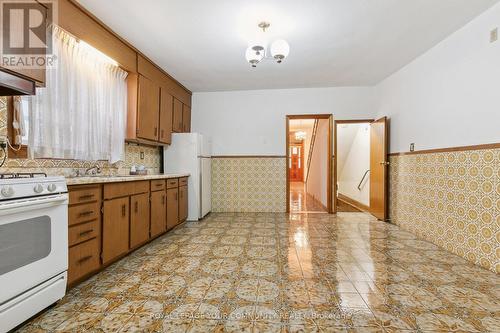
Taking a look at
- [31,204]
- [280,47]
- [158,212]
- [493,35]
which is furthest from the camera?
[158,212]

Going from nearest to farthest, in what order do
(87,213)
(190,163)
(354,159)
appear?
1. (87,213)
2. (190,163)
3. (354,159)

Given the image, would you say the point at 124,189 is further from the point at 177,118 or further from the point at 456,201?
the point at 456,201

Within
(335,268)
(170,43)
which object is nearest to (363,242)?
(335,268)

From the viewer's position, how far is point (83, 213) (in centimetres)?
201

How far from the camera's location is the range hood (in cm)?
162

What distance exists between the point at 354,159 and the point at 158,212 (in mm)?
5499

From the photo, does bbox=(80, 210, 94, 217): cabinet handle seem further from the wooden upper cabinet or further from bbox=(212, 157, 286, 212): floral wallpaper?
bbox=(212, 157, 286, 212): floral wallpaper

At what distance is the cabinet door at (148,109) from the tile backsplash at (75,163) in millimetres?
330

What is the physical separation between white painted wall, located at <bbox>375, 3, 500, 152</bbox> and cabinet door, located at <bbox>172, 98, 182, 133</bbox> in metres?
3.91

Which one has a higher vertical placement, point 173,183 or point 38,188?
point 38,188

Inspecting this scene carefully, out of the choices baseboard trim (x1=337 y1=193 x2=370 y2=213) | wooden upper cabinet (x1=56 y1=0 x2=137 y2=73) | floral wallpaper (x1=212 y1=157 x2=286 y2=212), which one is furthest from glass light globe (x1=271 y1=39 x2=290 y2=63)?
baseboard trim (x1=337 y1=193 x2=370 y2=213)

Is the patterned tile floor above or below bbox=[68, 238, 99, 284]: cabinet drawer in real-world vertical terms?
below

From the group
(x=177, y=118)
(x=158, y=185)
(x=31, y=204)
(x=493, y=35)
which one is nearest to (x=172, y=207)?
(x=158, y=185)

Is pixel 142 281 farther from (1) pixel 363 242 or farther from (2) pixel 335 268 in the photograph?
(1) pixel 363 242
